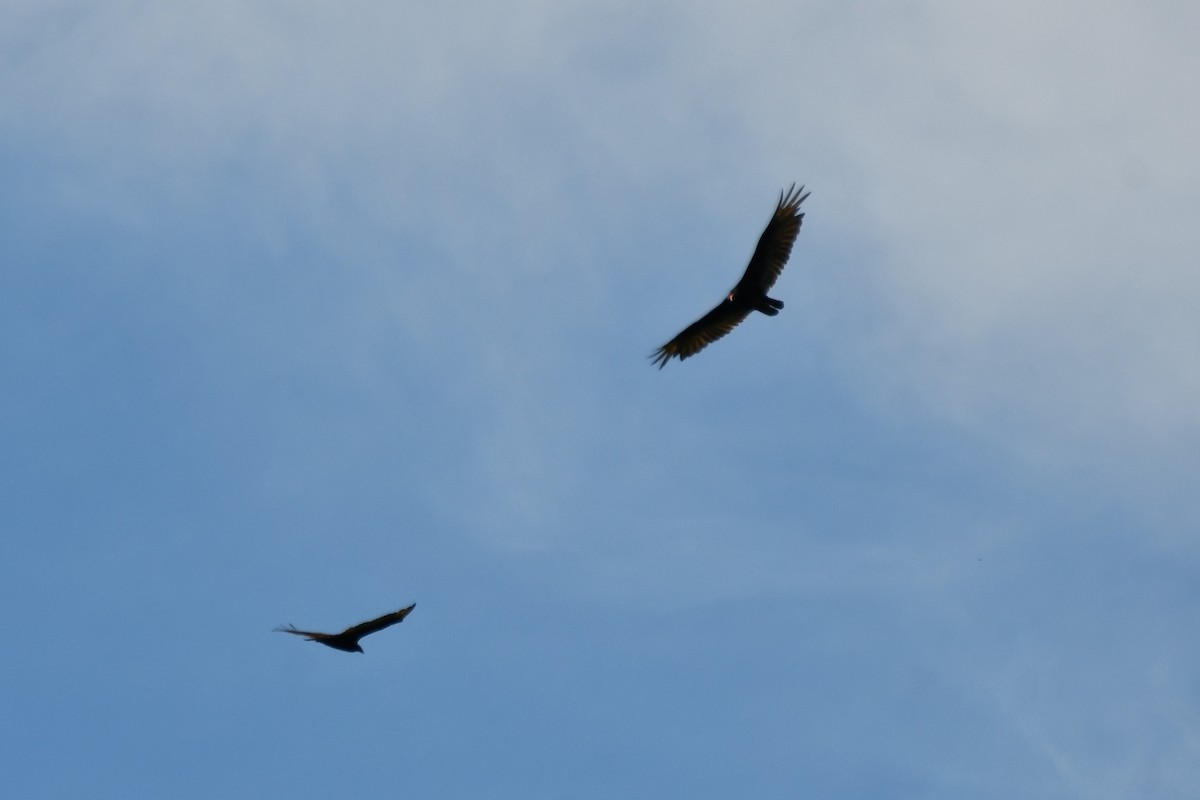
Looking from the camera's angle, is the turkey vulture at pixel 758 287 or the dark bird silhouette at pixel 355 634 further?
the turkey vulture at pixel 758 287

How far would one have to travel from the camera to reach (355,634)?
1193 inches

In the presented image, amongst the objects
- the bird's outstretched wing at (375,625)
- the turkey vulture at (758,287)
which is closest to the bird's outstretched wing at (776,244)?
the turkey vulture at (758,287)

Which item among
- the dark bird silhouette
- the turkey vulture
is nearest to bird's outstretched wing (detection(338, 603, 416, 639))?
the dark bird silhouette

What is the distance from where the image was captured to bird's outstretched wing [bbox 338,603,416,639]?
1154 inches

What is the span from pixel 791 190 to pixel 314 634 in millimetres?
18275

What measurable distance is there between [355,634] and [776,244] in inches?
651

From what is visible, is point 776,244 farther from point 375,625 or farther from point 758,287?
point 375,625

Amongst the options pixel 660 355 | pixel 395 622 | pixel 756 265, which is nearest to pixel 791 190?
pixel 756 265

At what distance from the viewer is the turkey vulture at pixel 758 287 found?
40344mm

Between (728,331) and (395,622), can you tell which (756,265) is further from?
(395,622)

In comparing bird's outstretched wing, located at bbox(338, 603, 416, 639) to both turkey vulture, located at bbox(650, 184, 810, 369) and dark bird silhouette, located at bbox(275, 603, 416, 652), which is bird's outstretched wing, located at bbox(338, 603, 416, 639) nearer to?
dark bird silhouette, located at bbox(275, 603, 416, 652)

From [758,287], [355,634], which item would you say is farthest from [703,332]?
[355,634]

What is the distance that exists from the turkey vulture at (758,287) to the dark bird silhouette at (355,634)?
15105 millimetres

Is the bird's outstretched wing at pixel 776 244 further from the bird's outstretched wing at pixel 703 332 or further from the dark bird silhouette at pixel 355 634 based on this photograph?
the dark bird silhouette at pixel 355 634
